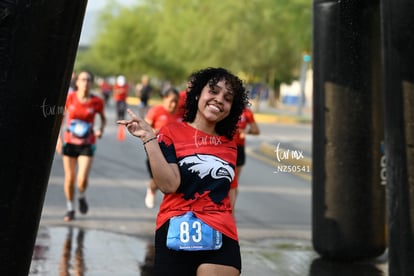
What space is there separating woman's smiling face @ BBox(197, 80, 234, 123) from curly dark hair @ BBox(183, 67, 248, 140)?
1.0 inches

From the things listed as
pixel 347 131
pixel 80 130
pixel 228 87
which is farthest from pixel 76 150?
pixel 228 87

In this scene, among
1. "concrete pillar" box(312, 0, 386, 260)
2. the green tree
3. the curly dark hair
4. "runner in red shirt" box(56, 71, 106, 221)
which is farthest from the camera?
the green tree

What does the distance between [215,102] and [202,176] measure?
0.44 m

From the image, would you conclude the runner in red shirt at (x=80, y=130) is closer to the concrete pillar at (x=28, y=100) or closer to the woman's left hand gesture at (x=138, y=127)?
→ the concrete pillar at (x=28, y=100)

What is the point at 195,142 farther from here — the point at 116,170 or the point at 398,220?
the point at 116,170

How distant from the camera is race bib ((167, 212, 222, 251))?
475cm

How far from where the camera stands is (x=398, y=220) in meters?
7.23

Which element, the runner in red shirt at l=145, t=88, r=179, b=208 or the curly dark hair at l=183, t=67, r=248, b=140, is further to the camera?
the runner in red shirt at l=145, t=88, r=179, b=208

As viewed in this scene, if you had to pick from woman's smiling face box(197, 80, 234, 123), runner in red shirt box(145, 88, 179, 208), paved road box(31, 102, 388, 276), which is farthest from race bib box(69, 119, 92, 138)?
woman's smiling face box(197, 80, 234, 123)

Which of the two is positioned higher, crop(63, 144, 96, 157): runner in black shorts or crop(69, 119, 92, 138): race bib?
crop(69, 119, 92, 138): race bib

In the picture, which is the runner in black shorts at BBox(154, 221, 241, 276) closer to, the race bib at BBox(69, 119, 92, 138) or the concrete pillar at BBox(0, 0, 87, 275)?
the concrete pillar at BBox(0, 0, 87, 275)

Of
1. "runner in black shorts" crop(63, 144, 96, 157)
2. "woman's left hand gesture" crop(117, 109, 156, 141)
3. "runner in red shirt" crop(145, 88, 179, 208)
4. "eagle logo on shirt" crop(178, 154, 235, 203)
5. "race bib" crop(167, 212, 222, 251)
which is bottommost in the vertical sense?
"race bib" crop(167, 212, 222, 251)

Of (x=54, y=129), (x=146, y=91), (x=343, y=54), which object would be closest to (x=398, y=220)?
(x=343, y=54)

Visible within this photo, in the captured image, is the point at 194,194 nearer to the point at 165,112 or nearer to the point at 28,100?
the point at 28,100
